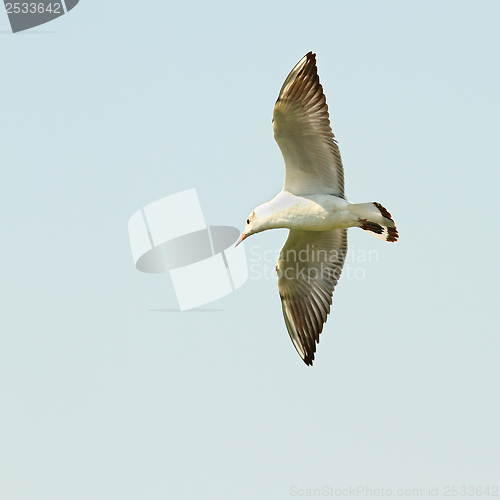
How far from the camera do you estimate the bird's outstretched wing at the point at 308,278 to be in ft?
31.4

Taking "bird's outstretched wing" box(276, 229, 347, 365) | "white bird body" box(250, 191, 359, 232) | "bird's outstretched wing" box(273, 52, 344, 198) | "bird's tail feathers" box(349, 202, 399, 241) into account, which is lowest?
"bird's outstretched wing" box(276, 229, 347, 365)

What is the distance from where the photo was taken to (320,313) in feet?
31.5

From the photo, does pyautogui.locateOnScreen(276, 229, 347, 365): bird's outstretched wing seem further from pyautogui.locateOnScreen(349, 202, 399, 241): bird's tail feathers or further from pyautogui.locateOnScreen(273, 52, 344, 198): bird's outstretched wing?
pyautogui.locateOnScreen(349, 202, 399, 241): bird's tail feathers

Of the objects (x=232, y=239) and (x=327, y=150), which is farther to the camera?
→ (x=232, y=239)

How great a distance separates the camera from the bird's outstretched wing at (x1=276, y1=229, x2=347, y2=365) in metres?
9.56

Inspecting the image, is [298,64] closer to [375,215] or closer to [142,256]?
[375,215]

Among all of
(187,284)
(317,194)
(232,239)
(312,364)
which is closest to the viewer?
(317,194)

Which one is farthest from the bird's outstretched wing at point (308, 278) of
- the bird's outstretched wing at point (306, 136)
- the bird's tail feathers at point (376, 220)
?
the bird's tail feathers at point (376, 220)

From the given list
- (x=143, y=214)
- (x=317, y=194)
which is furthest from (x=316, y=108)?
(x=143, y=214)

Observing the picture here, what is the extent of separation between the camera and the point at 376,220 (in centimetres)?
838

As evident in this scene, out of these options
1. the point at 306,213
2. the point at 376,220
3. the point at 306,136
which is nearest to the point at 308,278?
the point at 306,213

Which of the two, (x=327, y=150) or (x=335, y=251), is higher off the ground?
(x=327, y=150)

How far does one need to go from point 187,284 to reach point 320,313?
11.3ft

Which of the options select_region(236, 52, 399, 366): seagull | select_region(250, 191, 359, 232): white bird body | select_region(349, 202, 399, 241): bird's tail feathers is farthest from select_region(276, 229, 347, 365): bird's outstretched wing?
select_region(349, 202, 399, 241): bird's tail feathers
